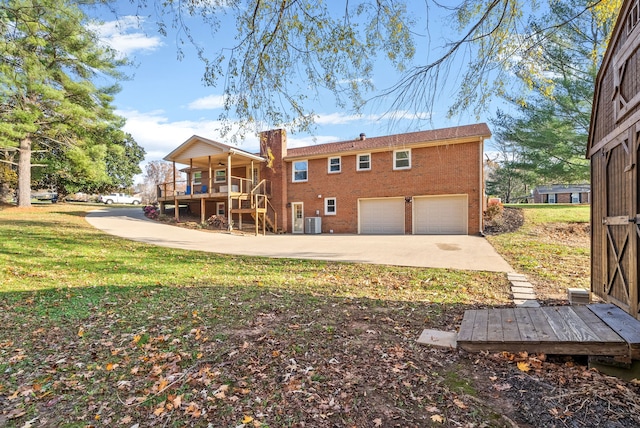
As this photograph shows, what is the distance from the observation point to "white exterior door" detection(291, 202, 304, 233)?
69.2 ft

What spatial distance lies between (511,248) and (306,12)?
10.2 m

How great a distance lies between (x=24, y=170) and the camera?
2058 centimetres

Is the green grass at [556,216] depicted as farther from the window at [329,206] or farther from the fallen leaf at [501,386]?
the fallen leaf at [501,386]

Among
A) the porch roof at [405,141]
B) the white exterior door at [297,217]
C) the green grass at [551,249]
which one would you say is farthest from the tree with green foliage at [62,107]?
the green grass at [551,249]

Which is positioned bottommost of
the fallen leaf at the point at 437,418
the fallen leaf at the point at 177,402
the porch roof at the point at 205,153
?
the fallen leaf at the point at 177,402

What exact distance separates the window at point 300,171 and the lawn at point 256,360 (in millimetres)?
14401

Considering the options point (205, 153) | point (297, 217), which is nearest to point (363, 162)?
point (297, 217)

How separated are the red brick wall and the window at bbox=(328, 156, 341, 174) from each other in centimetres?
28

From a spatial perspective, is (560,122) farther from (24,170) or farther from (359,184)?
(24,170)

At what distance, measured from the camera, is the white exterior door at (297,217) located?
69.2 ft

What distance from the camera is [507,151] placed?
2148cm

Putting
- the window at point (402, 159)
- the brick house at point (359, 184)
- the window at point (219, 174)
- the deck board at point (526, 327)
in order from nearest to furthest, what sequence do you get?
the deck board at point (526, 327), the brick house at point (359, 184), the window at point (402, 159), the window at point (219, 174)

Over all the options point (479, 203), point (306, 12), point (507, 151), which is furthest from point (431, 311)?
point (507, 151)

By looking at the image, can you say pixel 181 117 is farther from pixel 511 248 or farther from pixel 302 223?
pixel 302 223
